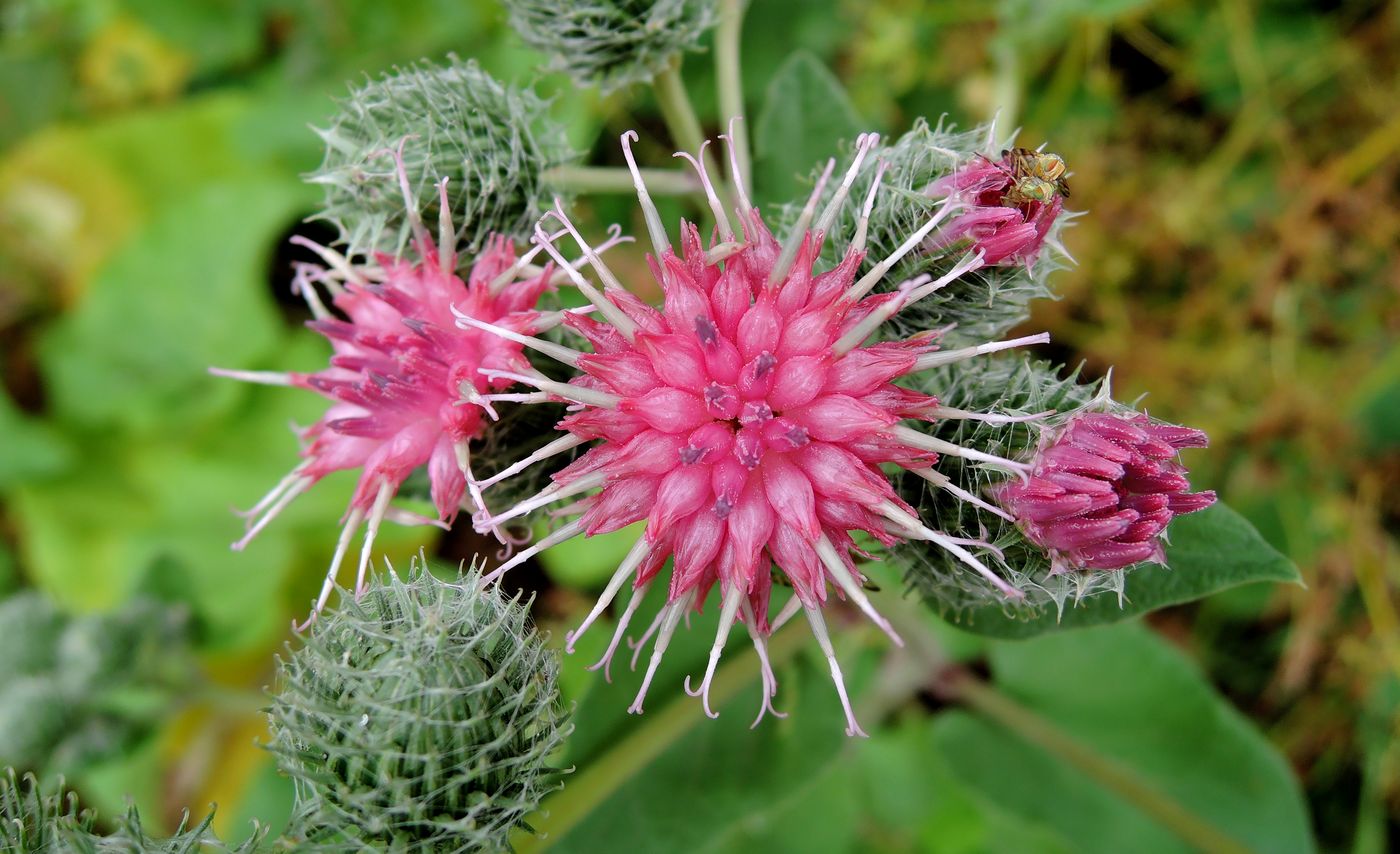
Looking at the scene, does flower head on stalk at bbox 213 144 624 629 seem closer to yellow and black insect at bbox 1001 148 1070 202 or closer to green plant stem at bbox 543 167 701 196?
green plant stem at bbox 543 167 701 196

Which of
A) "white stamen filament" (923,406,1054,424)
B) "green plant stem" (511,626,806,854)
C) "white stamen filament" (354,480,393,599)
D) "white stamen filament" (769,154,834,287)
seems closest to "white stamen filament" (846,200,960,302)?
"white stamen filament" (769,154,834,287)

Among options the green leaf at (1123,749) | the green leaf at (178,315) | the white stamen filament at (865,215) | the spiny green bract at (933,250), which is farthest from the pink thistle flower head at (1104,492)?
the green leaf at (178,315)

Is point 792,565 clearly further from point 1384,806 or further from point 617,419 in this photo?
point 1384,806

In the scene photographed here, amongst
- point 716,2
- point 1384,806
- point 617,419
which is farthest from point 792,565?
point 1384,806

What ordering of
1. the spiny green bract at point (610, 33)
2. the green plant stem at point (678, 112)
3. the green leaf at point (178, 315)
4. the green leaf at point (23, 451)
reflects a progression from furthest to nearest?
the green leaf at point (178, 315)
the green leaf at point (23, 451)
the green plant stem at point (678, 112)
the spiny green bract at point (610, 33)

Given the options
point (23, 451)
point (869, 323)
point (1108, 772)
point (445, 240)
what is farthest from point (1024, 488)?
point (23, 451)

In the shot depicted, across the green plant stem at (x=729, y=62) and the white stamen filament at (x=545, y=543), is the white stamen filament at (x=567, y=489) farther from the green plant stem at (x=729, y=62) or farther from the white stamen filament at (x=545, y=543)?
the green plant stem at (x=729, y=62)

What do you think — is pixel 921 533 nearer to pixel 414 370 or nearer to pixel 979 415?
pixel 979 415
